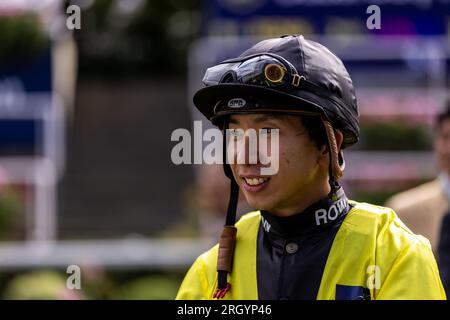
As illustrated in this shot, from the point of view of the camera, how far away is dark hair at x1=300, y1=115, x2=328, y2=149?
6.89 ft

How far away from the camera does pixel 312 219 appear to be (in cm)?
215

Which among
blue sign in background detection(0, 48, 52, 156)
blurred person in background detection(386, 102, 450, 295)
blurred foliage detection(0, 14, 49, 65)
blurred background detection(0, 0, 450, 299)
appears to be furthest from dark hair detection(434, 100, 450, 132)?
blue sign in background detection(0, 48, 52, 156)

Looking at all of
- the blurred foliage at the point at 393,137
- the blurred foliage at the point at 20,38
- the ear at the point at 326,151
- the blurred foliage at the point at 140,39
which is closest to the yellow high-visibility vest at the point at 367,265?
the ear at the point at 326,151

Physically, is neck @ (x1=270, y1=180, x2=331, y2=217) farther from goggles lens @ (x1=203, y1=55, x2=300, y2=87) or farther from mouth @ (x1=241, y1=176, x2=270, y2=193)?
goggles lens @ (x1=203, y1=55, x2=300, y2=87)

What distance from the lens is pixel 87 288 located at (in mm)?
5613

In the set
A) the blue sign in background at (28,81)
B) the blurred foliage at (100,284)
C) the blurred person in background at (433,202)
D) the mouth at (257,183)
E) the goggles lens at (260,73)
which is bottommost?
the blurred foliage at (100,284)

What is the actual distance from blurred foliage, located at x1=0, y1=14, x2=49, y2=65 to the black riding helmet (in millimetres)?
7249

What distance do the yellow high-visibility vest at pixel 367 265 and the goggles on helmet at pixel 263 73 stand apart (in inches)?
14.0

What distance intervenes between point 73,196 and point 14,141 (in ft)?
8.21

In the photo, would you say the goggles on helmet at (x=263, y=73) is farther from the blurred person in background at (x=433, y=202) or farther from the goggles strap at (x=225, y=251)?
the blurred person in background at (x=433, y=202)

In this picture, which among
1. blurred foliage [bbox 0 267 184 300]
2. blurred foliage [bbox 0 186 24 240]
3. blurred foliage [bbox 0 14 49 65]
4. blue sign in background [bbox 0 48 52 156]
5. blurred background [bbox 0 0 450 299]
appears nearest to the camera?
blurred foliage [bbox 0 267 184 300]

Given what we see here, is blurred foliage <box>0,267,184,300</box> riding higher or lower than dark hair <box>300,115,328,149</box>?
lower

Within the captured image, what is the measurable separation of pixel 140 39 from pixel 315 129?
1866 centimetres

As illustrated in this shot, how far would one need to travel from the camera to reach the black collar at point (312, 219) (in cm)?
214
